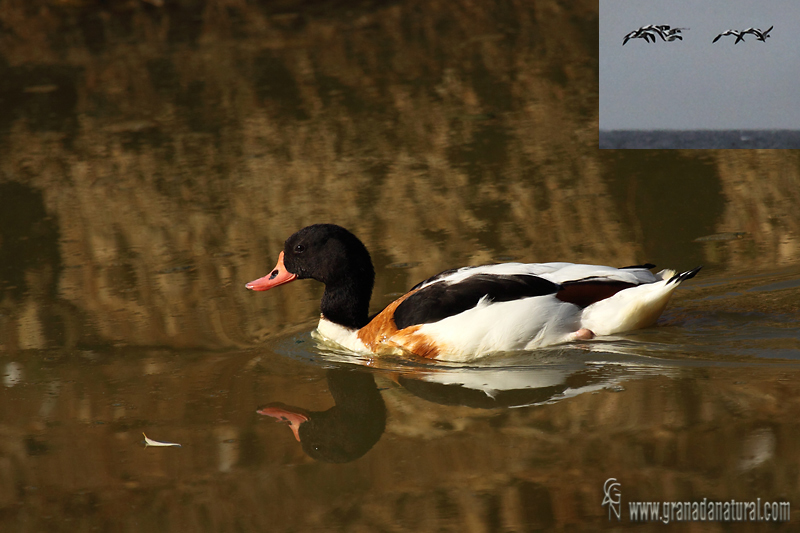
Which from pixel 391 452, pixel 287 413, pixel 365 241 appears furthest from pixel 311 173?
pixel 391 452

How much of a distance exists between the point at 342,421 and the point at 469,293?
1.10 metres

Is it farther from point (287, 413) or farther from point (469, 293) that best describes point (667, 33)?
point (287, 413)

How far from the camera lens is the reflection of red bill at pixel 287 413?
4.91 m

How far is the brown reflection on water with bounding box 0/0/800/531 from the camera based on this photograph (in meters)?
4.24

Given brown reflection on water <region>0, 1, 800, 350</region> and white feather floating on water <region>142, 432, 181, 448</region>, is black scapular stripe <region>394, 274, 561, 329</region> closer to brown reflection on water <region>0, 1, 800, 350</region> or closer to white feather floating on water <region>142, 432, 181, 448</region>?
brown reflection on water <region>0, 1, 800, 350</region>

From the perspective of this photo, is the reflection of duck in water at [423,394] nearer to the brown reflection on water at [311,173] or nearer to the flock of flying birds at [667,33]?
the brown reflection on water at [311,173]

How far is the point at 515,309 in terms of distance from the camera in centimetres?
556

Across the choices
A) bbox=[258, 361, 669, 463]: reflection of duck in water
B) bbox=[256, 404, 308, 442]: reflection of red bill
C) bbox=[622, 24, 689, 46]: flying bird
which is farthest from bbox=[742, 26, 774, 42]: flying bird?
bbox=[256, 404, 308, 442]: reflection of red bill

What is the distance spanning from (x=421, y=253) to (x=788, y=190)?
329 centimetres

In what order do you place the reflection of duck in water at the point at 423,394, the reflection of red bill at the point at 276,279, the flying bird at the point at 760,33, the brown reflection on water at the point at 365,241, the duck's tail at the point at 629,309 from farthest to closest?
the flying bird at the point at 760,33 → the reflection of red bill at the point at 276,279 → the duck's tail at the point at 629,309 → the reflection of duck in water at the point at 423,394 → the brown reflection on water at the point at 365,241

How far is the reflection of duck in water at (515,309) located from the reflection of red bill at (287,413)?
36.6 inches

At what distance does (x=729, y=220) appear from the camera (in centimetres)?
767

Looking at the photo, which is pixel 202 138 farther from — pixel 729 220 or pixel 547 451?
pixel 547 451

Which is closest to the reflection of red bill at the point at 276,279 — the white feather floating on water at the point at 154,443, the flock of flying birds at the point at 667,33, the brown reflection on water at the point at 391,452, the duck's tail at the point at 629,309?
the brown reflection on water at the point at 391,452
